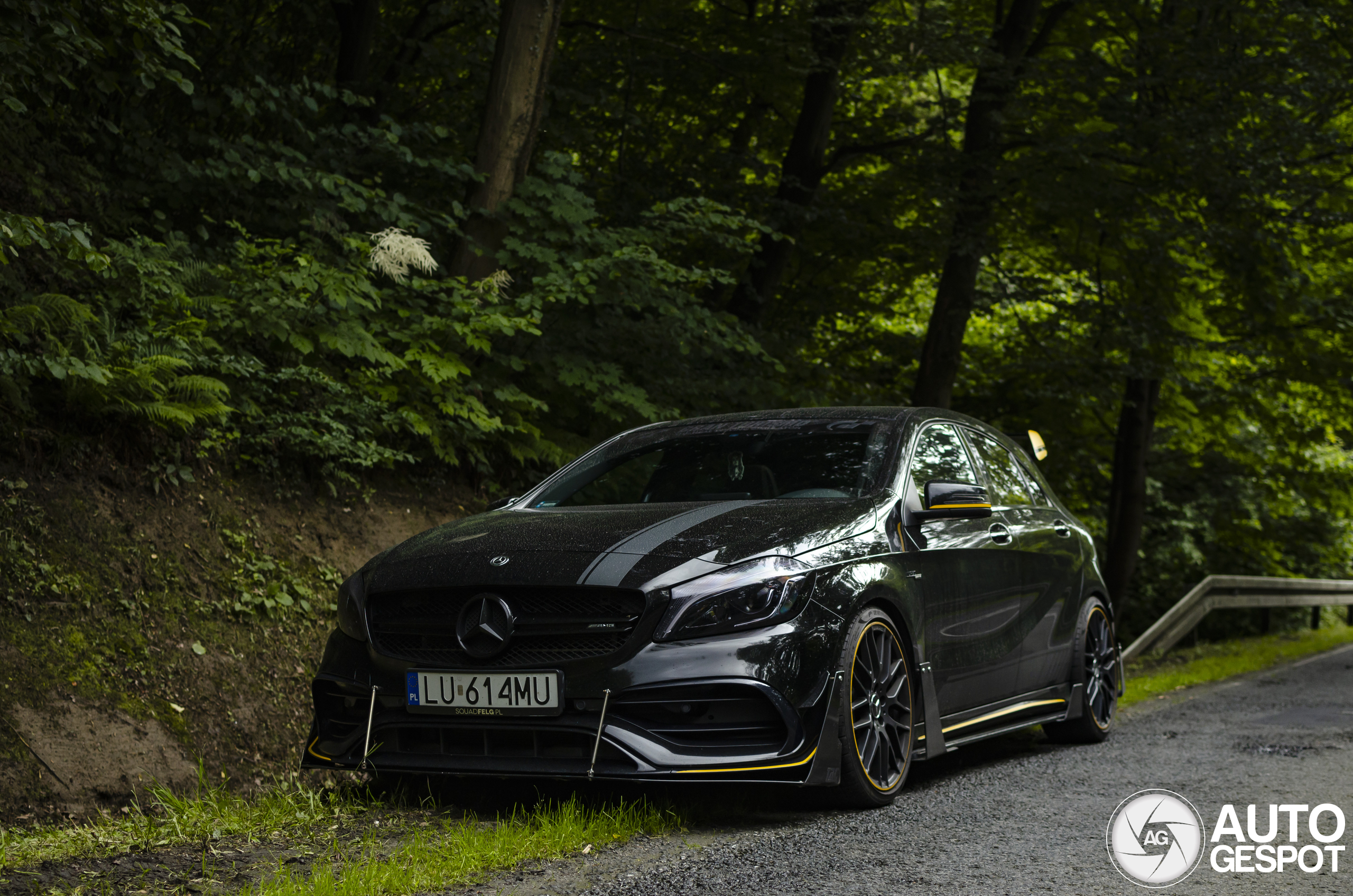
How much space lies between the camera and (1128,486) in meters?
19.1

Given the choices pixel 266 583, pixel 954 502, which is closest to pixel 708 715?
pixel 954 502

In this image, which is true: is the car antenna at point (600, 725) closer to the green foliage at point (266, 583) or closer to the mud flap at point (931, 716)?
the mud flap at point (931, 716)

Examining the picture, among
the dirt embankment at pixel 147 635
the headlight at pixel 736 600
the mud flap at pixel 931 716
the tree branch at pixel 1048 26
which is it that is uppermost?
the tree branch at pixel 1048 26

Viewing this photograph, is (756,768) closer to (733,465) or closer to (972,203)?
(733,465)

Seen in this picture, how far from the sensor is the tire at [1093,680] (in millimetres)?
7145

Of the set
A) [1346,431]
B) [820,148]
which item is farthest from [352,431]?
[1346,431]

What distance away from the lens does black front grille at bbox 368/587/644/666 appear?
4383mm

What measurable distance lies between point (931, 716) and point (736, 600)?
1354mm

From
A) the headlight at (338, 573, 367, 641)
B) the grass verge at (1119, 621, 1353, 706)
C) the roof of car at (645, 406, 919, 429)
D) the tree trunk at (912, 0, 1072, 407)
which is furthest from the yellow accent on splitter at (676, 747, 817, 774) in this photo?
the tree trunk at (912, 0, 1072, 407)

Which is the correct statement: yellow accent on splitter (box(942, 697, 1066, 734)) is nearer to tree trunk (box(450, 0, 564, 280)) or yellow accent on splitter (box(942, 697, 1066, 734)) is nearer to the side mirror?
the side mirror

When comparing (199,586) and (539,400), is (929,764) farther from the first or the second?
(539,400)

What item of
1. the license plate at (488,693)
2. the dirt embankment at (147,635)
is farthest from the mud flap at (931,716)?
the dirt embankment at (147,635)

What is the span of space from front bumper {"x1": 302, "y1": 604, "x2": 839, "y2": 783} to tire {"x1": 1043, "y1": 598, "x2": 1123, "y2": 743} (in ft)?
10.2

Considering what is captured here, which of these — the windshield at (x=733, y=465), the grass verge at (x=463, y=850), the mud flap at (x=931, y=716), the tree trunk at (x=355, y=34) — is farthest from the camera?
the tree trunk at (x=355, y=34)
